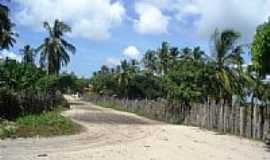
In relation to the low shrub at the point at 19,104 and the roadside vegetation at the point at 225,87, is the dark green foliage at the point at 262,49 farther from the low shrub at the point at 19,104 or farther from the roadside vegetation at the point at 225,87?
the low shrub at the point at 19,104

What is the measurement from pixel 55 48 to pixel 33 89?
73.1 feet

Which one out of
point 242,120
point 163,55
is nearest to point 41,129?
point 242,120

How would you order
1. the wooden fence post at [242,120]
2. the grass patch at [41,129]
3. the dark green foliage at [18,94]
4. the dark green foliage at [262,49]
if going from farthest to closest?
the dark green foliage at [18,94] → the wooden fence post at [242,120] → the grass patch at [41,129] → the dark green foliage at [262,49]

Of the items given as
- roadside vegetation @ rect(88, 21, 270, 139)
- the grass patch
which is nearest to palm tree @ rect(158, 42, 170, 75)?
roadside vegetation @ rect(88, 21, 270, 139)

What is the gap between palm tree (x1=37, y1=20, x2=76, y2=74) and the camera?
6328 cm

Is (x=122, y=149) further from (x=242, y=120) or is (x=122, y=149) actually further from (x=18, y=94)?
(x=18, y=94)

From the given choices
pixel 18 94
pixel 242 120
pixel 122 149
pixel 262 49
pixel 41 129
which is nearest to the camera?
pixel 122 149

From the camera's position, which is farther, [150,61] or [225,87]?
[150,61]

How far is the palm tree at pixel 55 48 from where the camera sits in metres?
63.3

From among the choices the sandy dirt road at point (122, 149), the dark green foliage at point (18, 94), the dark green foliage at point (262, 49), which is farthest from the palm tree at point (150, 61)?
the dark green foliage at point (262, 49)

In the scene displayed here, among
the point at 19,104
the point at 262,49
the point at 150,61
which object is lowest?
the point at 19,104

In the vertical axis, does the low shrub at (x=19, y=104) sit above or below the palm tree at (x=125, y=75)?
below

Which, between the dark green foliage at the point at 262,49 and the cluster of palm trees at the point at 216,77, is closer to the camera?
the dark green foliage at the point at 262,49

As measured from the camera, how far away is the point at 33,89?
137 feet
